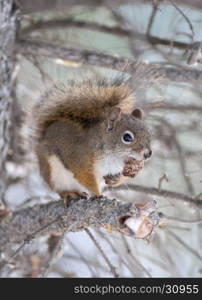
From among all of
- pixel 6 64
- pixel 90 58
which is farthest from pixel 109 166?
pixel 6 64

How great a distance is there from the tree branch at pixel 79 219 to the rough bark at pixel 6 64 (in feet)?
1.01

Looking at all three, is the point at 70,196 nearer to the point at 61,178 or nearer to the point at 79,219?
the point at 61,178

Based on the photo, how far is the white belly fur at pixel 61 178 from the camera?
2.08 m

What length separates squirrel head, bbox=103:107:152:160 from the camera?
1.90 m

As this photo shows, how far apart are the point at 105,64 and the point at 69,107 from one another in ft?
0.90

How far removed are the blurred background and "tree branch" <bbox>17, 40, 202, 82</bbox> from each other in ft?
0.09

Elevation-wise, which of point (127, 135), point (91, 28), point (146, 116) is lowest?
point (127, 135)

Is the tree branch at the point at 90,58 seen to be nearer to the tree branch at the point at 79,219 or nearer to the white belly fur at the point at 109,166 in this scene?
the white belly fur at the point at 109,166

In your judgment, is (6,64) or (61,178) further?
(6,64)

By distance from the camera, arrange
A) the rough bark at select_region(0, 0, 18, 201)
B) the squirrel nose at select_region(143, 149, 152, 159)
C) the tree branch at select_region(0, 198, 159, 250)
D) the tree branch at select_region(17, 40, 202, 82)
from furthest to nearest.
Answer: the rough bark at select_region(0, 0, 18, 201) < the tree branch at select_region(17, 40, 202, 82) < the squirrel nose at select_region(143, 149, 152, 159) < the tree branch at select_region(0, 198, 159, 250)

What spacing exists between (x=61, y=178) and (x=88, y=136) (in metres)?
0.18

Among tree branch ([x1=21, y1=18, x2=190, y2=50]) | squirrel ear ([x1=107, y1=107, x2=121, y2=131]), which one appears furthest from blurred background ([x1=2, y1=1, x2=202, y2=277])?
squirrel ear ([x1=107, y1=107, x2=121, y2=131])

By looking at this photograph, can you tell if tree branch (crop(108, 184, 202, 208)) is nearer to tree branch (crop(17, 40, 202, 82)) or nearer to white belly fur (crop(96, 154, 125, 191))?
white belly fur (crop(96, 154, 125, 191))

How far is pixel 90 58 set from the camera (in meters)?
2.27
